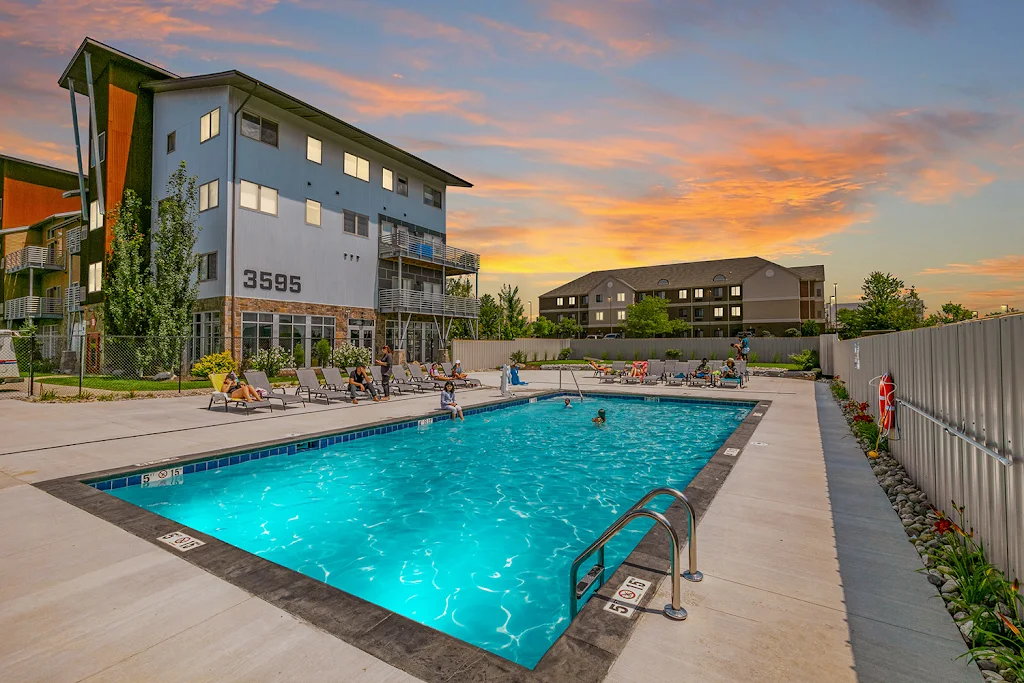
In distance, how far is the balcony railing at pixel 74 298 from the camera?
2820 cm

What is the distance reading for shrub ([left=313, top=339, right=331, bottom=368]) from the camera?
25.1 meters

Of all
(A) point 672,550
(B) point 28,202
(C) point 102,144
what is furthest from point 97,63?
(A) point 672,550

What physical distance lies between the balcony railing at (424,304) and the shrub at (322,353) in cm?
512

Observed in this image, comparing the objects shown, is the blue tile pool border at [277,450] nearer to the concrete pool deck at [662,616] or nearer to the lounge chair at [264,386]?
the concrete pool deck at [662,616]

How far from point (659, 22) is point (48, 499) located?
1382cm

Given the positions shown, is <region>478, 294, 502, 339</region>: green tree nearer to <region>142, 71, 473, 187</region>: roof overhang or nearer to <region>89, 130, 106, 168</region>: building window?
<region>142, 71, 473, 187</region>: roof overhang

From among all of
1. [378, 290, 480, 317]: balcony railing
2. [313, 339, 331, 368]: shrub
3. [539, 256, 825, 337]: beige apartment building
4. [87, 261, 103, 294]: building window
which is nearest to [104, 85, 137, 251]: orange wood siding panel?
[87, 261, 103, 294]: building window

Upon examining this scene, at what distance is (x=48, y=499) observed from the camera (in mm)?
5609

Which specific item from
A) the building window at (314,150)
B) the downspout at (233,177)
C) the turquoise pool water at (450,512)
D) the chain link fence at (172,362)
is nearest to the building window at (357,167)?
the building window at (314,150)

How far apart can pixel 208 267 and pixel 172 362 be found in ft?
16.1

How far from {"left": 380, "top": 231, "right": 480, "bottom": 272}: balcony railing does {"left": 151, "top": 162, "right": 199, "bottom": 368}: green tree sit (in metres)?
10.3

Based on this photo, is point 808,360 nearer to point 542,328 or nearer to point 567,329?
point 542,328

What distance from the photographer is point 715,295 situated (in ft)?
212

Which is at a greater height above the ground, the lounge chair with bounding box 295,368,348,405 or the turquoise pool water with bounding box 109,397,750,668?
the lounge chair with bounding box 295,368,348,405
